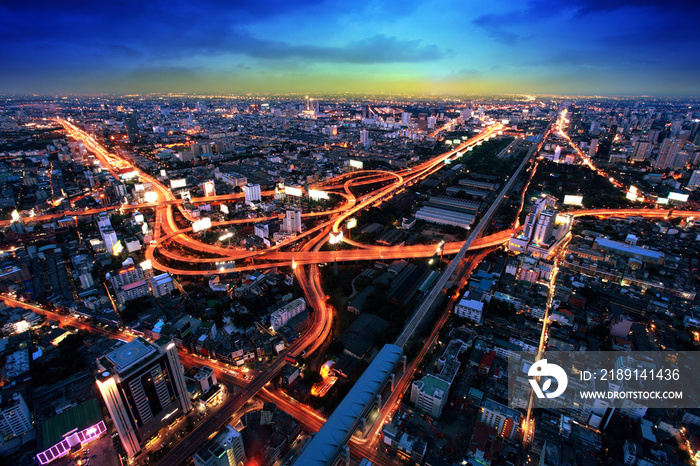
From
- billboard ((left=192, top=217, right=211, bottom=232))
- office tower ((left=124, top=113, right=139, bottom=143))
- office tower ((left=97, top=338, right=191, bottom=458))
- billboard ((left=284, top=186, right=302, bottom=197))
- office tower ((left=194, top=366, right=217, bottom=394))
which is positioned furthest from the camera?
office tower ((left=124, top=113, right=139, bottom=143))

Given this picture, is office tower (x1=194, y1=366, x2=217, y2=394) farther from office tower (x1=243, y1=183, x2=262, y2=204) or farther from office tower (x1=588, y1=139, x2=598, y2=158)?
office tower (x1=588, y1=139, x2=598, y2=158)

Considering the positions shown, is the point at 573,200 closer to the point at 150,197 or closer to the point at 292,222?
the point at 292,222

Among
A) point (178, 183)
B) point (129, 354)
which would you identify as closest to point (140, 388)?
point (129, 354)

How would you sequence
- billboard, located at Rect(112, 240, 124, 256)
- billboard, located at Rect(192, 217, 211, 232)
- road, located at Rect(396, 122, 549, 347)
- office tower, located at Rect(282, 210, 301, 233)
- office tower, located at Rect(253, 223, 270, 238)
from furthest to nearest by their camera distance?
billboard, located at Rect(192, 217, 211, 232), office tower, located at Rect(282, 210, 301, 233), office tower, located at Rect(253, 223, 270, 238), billboard, located at Rect(112, 240, 124, 256), road, located at Rect(396, 122, 549, 347)

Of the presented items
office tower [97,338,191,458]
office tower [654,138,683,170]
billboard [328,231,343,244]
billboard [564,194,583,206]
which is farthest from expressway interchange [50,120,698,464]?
office tower [654,138,683,170]

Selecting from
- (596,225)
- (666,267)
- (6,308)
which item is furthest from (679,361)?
(6,308)

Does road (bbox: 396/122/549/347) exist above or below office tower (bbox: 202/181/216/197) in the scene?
below
